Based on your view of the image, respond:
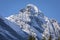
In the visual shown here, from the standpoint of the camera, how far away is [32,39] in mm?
61969

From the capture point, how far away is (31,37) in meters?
63.8

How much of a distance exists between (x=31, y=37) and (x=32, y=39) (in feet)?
6.24

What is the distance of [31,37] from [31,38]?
1.14 meters

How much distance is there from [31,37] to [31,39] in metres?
2.19

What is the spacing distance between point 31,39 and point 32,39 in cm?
41

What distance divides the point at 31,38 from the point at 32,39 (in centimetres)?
79

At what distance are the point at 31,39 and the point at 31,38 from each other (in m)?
1.05

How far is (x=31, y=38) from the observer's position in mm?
62688

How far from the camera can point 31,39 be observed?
61.7 meters
